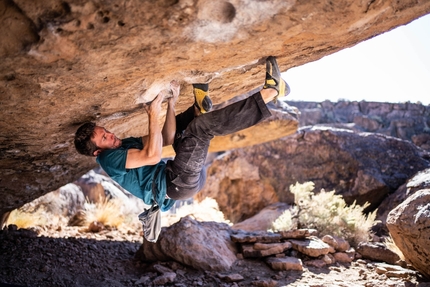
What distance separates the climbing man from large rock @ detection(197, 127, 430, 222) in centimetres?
829

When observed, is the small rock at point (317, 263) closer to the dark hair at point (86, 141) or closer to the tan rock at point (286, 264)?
the tan rock at point (286, 264)

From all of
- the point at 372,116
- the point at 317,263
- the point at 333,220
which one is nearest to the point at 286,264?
the point at 317,263

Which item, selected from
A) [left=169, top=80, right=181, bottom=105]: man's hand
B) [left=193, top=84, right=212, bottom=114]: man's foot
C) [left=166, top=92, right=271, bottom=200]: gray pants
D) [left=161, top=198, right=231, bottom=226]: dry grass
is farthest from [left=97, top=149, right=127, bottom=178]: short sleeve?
[left=161, top=198, right=231, bottom=226]: dry grass

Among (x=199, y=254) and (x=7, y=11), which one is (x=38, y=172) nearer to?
(x=199, y=254)

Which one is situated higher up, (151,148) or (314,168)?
(151,148)

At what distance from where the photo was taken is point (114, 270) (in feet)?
18.3

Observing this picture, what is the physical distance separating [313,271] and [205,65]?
406 centimetres

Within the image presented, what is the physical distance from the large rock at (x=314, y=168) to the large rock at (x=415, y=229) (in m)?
5.63

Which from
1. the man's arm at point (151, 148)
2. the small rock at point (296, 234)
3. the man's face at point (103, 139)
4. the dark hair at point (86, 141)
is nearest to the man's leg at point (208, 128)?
the man's arm at point (151, 148)

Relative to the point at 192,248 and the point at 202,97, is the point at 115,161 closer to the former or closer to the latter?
the point at 202,97

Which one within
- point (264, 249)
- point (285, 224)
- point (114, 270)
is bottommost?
point (285, 224)

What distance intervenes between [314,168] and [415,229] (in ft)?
24.6

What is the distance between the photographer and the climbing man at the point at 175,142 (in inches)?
131

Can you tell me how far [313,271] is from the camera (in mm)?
5633
